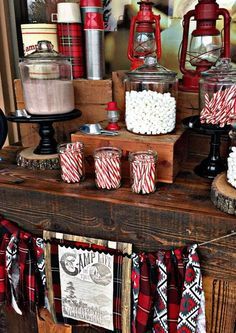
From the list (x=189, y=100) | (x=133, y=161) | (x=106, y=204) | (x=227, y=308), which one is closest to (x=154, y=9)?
(x=189, y=100)

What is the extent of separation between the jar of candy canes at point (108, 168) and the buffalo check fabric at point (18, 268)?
30cm

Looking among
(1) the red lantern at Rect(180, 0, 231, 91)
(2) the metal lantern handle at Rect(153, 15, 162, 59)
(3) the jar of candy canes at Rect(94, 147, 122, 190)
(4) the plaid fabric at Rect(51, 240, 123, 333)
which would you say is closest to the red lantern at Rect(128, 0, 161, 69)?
(2) the metal lantern handle at Rect(153, 15, 162, 59)

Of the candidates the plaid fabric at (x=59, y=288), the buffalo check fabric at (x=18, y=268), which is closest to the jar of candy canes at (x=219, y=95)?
the plaid fabric at (x=59, y=288)

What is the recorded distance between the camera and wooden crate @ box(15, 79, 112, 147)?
1.32 metres

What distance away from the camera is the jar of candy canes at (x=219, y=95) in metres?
1.00

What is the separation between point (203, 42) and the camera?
46.9 inches

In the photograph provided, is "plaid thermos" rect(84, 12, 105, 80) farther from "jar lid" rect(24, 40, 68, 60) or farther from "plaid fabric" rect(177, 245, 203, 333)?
"plaid fabric" rect(177, 245, 203, 333)

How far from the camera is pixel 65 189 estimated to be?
1.06m

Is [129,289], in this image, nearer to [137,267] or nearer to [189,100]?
[137,267]

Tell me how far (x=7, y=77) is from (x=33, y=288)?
0.99m

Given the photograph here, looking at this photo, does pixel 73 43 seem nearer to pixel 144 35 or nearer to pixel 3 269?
pixel 144 35

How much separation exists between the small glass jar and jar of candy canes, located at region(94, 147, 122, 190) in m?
0.06

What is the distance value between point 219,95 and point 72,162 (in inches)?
19.0

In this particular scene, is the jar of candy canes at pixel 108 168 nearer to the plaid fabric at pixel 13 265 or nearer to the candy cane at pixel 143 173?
the candy cane at pixel 143 173
